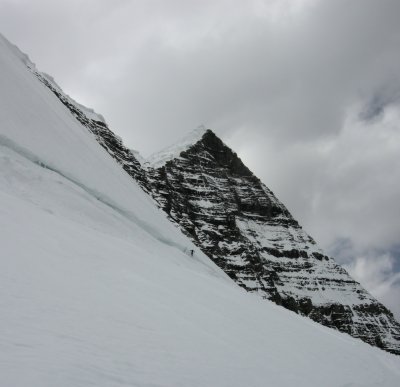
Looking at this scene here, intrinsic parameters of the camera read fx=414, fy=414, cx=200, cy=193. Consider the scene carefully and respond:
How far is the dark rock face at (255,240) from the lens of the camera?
11060 centimetres

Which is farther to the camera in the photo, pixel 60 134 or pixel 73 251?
pixel 60 134

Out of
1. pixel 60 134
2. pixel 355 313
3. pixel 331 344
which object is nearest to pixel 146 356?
pixel 331 344

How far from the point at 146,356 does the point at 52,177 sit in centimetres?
1429

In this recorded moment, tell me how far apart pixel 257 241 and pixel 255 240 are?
1059mm

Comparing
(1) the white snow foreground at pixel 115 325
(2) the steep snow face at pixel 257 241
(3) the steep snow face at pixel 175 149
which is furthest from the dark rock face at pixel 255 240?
(1) the white snow foreground at pixel 115 325

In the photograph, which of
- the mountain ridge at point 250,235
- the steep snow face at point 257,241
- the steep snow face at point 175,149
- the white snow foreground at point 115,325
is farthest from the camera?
the steep snow face at point 175,149

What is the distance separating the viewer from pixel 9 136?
18.3 meters

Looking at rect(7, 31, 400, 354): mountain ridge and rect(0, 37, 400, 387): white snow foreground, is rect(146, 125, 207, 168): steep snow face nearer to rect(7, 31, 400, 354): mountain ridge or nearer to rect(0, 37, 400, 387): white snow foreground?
rect(7, 31, 400, 354): mountain ridge

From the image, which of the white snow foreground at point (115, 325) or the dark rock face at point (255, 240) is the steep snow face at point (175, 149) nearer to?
the dark rock face at point (255, 240)

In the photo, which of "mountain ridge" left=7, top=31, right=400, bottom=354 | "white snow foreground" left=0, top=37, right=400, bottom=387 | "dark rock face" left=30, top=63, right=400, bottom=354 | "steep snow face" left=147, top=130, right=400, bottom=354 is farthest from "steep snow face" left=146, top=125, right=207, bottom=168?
"white snow foreground" left=0, top=37, right=400, bottom=387

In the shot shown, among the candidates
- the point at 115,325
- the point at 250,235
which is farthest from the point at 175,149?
the point at 115,325

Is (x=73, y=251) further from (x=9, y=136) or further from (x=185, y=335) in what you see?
(x=9, y=136)

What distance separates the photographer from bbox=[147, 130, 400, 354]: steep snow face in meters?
112

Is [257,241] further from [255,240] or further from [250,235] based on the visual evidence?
[250,235]
